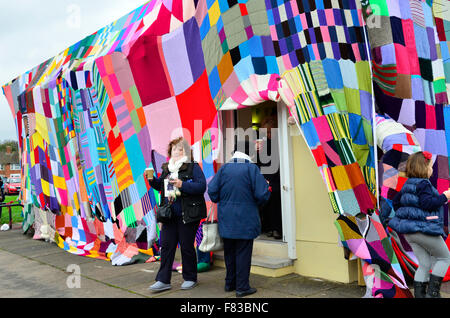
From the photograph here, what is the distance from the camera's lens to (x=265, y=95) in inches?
190

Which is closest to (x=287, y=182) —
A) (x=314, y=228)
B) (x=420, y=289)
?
(x=314, y=228)

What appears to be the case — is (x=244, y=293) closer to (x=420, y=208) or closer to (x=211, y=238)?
(x=211, y=238)

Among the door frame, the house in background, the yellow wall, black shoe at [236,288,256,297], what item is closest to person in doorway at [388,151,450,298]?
the yellow wall

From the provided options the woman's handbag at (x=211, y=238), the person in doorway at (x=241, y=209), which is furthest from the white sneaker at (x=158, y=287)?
the person in doorway at (x=241, y=209)

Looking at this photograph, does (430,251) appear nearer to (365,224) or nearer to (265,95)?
(365,224)

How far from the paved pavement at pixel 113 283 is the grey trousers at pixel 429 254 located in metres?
0.52

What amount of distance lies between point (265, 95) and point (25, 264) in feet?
15.9

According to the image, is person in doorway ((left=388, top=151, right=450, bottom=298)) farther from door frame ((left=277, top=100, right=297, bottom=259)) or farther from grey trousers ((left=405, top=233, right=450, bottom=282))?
door frame ((left=277, top=100, right=297, bottom=259))

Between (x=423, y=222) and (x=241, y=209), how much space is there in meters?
1.72

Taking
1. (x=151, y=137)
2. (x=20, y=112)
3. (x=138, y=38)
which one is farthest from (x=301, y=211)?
(x=20, y=112)

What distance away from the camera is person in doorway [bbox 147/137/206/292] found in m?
4.75

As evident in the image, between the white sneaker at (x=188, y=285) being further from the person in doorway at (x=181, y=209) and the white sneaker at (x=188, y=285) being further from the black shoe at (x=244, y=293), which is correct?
the black shoe at (x=244, y=293)

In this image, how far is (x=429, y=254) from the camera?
3.89m

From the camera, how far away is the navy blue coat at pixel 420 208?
12.2ft
